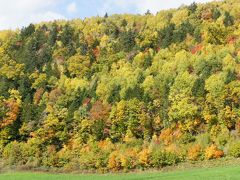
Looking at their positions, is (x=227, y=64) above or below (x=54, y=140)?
above

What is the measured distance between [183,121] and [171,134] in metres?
4.69

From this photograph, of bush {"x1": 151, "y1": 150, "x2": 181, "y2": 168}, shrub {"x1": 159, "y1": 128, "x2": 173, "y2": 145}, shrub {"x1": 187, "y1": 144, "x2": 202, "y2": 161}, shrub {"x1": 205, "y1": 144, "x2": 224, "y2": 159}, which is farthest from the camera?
shrub {"x1": 159, "y1": 128, "x2": 173, "y2": 145}

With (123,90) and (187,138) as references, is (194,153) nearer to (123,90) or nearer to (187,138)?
(187,138)

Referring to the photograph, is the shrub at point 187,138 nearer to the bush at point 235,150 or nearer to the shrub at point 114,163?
the bush at point 235,150

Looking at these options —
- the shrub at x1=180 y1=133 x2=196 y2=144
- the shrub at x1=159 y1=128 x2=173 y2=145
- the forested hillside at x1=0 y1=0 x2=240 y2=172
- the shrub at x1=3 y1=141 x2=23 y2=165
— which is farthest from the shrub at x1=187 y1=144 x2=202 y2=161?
the shrub at x1=3 y1=141 x2=23 y2=165

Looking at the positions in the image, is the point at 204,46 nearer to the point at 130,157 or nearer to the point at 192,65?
the point at 192,65

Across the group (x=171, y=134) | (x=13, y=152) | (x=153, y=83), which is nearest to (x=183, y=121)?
(x=171, y=134)

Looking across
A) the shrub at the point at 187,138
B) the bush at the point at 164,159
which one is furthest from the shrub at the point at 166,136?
the bush at the point at 164,159

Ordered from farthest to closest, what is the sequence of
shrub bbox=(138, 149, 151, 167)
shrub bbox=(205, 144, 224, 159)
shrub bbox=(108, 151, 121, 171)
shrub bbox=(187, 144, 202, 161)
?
shrub bbox=(108, 151, 121, 171), shrub bbox=(138, 149, 151, 167), shrub bbox=(187, 144, 202, 161), shrub bbox=(205, 144, 224, 159)

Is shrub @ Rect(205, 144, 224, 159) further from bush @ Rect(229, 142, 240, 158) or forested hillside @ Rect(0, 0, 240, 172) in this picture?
bush @ Rect(229, 142, 240, 158)

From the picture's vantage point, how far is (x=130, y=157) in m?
88.9

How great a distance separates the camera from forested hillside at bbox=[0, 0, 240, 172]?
99625mm

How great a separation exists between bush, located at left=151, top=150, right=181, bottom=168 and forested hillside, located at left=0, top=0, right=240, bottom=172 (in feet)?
0.64

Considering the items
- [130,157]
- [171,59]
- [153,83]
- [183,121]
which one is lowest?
[130,157]
